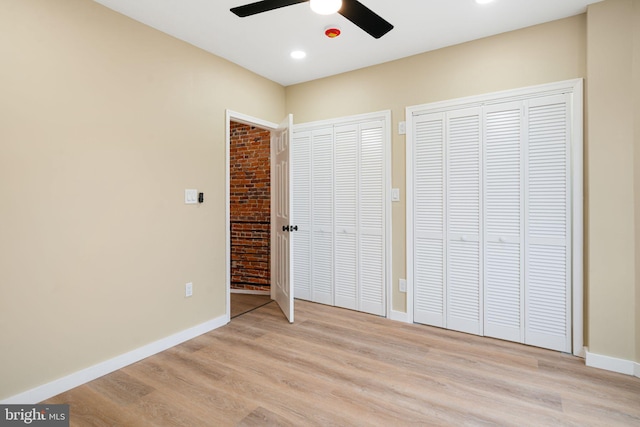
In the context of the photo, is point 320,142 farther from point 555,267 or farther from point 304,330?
point 555,267

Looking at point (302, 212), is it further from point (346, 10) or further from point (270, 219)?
point (346, 10)

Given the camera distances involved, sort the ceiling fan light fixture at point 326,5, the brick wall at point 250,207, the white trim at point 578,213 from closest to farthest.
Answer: the ceiling fan light fixture at point 326,5
the white trim at point 578,213
the brick wall at point 250,207

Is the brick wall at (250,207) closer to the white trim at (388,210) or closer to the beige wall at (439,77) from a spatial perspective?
the beige wall at (439,77)

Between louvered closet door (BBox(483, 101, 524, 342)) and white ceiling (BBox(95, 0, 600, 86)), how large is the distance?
2.25ft

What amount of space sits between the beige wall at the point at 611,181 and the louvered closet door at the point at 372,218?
67.4 inches

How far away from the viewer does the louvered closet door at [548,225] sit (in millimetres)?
2664

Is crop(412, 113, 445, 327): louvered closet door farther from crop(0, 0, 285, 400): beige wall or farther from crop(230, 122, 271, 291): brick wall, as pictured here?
crop(230, 122, 271, 291): brick wall

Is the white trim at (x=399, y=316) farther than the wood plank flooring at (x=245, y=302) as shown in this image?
No

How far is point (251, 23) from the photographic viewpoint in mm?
2678

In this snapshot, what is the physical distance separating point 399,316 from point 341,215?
4.06 ft

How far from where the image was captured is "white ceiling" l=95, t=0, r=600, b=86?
8.05 feet

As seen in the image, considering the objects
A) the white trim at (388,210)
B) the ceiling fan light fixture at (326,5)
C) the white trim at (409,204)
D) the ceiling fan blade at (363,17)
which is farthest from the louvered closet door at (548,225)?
the ceiling fan light fixture at (326,5)

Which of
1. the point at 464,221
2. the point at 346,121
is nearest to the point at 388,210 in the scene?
the point at 464,221

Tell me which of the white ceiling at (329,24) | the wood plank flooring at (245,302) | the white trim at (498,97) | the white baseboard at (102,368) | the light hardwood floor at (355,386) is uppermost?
the white ceiling at (329,24)
